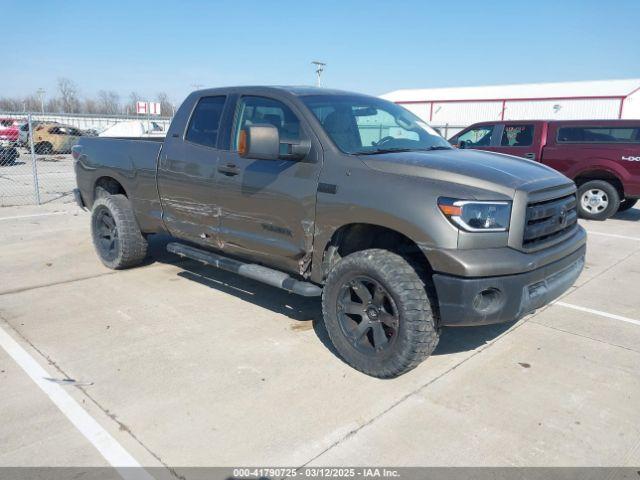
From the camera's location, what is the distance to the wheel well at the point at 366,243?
3549mm

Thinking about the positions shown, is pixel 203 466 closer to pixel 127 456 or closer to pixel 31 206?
pixel 127 456

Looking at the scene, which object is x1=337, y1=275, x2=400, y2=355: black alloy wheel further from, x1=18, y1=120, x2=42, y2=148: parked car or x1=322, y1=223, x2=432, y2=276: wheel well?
x1=18, y1=120, x2=42, y2=148: parked car

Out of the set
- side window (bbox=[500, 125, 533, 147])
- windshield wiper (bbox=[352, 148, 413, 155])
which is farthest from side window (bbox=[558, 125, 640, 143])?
windshield wiper (bbox=[352, 148, 413, 155])

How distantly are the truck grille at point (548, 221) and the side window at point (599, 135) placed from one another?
22.5ft

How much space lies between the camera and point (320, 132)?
12.6ft

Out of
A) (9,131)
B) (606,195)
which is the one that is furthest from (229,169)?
(9,131)

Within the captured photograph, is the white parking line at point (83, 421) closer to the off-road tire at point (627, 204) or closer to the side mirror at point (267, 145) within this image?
the side mirror at point (267, 145)

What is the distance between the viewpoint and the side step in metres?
3.86

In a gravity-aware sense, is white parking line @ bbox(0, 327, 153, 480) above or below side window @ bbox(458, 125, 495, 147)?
below

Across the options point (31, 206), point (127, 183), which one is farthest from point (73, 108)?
point (127, 183)

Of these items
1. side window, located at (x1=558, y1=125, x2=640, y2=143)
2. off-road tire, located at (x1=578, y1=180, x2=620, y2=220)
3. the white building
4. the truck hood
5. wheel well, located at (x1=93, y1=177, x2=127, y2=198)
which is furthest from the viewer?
the white building

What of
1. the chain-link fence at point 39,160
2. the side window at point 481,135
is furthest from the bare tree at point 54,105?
the side window at point 481,135

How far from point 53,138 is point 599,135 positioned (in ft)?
72.6

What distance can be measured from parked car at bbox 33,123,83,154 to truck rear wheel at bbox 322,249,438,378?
22610mm
